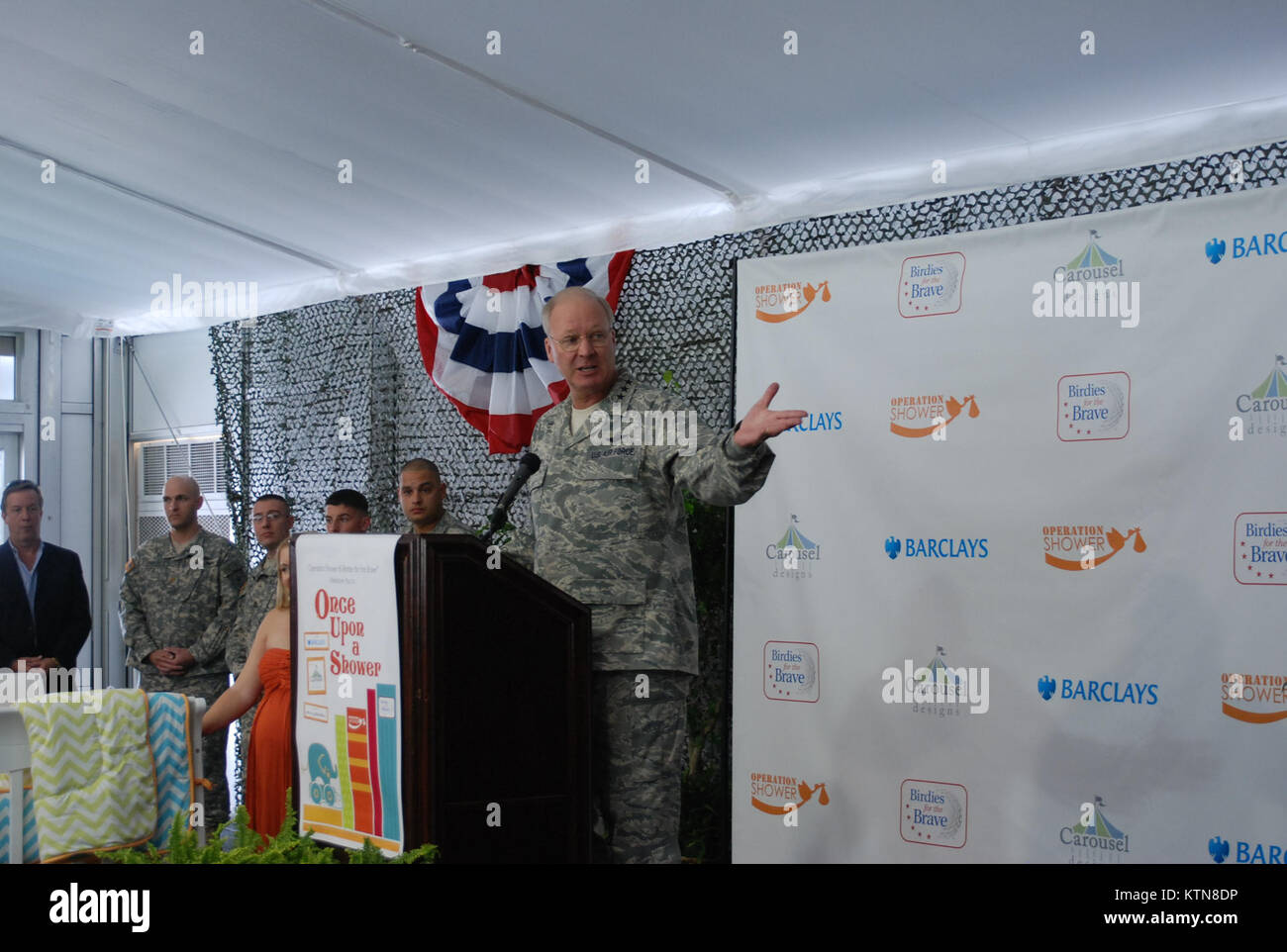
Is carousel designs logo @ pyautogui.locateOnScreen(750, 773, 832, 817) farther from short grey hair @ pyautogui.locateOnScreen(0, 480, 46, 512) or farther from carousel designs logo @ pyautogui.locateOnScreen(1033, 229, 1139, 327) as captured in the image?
short grey hair @ pyautogui.locateOnScreen(0, 480, 46, 512)

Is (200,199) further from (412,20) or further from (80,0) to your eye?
(412,20)

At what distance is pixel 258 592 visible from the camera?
5027mm

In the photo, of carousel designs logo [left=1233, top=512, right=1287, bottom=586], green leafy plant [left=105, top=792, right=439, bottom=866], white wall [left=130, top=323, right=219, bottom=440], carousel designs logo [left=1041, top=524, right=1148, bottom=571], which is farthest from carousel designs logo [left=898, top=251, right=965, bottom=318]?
white wall [left=130, top=323, right=219, bottom=440]

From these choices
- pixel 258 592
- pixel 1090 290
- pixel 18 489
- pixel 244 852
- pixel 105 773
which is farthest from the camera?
pixel 18 489

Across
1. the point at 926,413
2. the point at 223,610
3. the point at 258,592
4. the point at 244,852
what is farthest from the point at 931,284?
the point at 223,610

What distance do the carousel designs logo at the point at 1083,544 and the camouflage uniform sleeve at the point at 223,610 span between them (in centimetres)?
368

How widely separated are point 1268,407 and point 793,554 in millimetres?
1514

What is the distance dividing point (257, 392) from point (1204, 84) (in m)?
5.01

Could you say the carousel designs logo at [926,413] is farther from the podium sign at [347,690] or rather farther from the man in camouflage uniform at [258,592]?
the man in camouflage uniform at [258,592]

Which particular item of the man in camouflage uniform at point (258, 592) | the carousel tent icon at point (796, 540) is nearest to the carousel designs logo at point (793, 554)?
the carousel tent icon at point (796, 540)

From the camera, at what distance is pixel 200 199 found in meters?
4.73

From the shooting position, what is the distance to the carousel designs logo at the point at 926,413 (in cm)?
358

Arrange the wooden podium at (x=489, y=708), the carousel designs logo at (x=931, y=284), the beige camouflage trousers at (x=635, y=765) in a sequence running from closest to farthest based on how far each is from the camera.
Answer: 1. the wooden podium at (x=489, y=708)
2. the beige camouflage trousers at (x=635, y=765)
3. the carousel designs logo at (x=931, y=284)

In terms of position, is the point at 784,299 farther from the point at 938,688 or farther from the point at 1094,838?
the point at 1094,838
